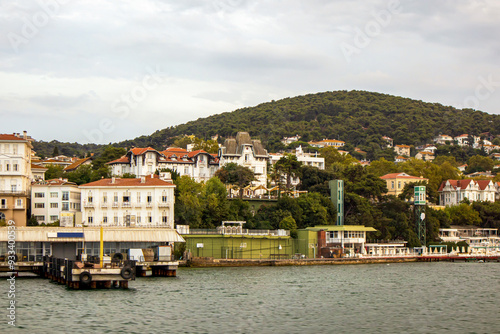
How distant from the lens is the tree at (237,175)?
4114 inches

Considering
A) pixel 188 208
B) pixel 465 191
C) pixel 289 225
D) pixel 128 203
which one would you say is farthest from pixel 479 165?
pixel 128 203

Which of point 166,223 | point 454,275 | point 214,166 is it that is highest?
point 214,166

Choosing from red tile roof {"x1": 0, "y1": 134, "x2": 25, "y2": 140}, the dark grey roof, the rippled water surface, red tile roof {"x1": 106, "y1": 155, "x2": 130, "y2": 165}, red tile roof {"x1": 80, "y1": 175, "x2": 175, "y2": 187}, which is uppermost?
the dark grey roof

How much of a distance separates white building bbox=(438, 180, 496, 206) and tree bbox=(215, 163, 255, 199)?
154 feet

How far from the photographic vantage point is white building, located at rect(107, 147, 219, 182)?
102938 mm

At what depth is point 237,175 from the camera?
10475cm

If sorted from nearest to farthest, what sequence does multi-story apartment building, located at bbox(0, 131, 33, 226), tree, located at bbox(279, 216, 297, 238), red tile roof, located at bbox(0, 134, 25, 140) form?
multi-story apartment building, located at bbox(0, 131, 33, 226), red tile roof, located at bbox(0, 134, 25, 140), tree, located at bbox(279, 216, 297, 238)

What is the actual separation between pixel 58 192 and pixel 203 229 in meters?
19.7

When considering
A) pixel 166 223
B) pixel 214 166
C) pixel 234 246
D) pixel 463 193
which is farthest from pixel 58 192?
pixel 463 193

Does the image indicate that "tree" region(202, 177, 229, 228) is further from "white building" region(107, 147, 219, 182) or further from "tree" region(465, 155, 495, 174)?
"tree" region(465, 155, 495, 174)

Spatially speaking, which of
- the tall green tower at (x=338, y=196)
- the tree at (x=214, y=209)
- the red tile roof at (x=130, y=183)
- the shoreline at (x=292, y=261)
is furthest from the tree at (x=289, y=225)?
the red tile roof at (x=130, y=183)

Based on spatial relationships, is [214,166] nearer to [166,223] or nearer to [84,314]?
[166,223]

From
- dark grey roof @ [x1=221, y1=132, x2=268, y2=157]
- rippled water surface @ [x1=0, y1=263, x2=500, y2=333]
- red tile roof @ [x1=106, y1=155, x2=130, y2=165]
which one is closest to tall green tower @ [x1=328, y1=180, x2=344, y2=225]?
dark grey roof @ [x1=221, y1=132, x2=268, y2=157]

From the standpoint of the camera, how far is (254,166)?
382 ft
